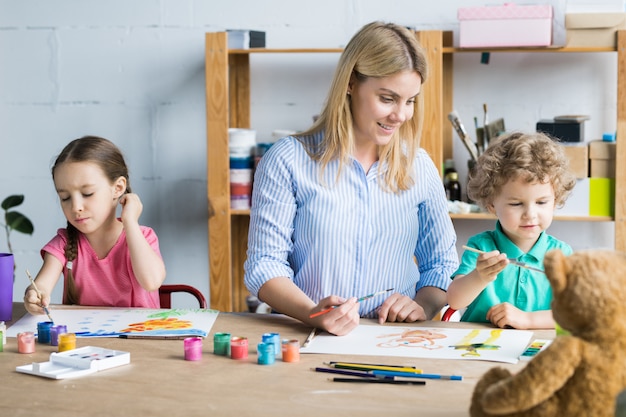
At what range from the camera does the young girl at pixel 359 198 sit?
1.98 m

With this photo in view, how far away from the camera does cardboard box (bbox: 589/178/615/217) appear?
311 centimetres

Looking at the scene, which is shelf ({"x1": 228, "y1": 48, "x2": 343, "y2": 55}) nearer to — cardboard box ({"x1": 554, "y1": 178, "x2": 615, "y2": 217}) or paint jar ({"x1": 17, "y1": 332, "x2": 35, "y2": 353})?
cardboard box ({"x1": 554, "y1": 178, "x2": 615, "y2": 217})

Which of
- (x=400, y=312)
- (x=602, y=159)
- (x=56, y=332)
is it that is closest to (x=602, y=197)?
(x=602, y=159)

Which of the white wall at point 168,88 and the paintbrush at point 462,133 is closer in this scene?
the paintbrush at point 462,133

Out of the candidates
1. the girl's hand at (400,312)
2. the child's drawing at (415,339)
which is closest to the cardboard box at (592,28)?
the girl's hand at (400,312)

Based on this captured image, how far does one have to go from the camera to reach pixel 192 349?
152cm

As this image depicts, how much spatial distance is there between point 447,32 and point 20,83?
1.85m

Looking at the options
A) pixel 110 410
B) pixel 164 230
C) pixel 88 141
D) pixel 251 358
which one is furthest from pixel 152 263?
pixel 164 230

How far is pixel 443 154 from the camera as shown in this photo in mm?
3451

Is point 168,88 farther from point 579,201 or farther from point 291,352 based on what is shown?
point 291,352

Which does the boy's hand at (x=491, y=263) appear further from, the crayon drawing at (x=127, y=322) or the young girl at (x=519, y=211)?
the crayon drawing at (x=127, y=322)

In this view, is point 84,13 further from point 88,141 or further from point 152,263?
point 152,263

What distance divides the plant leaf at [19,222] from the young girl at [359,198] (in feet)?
6.12

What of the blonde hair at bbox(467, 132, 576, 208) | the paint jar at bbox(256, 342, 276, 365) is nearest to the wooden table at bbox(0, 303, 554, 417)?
the paint jar at bbox(256, 342, 276, 365)
